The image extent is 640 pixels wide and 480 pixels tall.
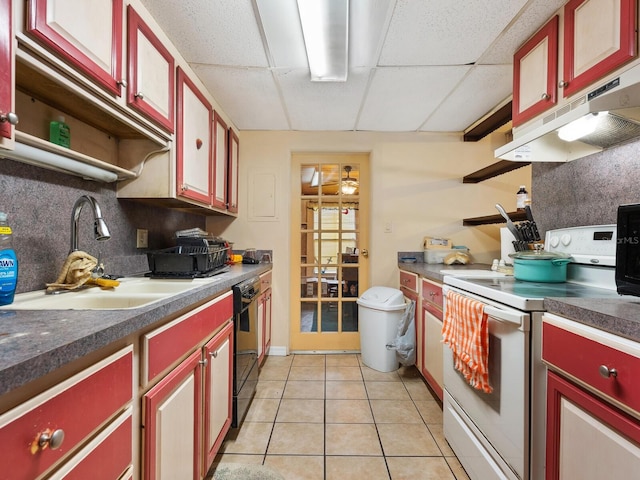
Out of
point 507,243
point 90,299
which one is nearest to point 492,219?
point 507,243

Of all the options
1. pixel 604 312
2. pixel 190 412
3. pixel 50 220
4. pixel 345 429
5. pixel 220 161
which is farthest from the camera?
pixel 220 161

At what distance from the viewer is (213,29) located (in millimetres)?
1534

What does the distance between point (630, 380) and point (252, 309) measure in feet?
5.64

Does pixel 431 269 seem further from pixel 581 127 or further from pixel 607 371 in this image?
pixel 607 371

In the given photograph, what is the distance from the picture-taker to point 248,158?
9.59 ft

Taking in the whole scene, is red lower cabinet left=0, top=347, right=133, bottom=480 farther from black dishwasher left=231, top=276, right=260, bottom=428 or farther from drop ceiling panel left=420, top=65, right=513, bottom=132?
drop ceiling panel left=420, top=65, right=513, bottom=132

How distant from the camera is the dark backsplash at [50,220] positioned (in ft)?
3.54

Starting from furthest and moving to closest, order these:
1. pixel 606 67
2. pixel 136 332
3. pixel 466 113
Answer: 1. pixel 466 113
2. pixel 606 67
3. pixel 136 332

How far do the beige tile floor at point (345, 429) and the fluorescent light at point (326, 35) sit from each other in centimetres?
209

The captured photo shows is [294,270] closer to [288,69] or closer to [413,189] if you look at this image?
[413,189]

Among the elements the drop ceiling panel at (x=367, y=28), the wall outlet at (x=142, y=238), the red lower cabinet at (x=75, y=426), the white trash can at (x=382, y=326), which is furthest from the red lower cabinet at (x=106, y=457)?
the white trash can at (x=382, y=326)

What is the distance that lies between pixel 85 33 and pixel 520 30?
1.88 m

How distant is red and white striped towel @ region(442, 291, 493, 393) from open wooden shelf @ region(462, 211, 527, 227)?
0.94m

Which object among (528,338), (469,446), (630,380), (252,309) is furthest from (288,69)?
(469,446)
